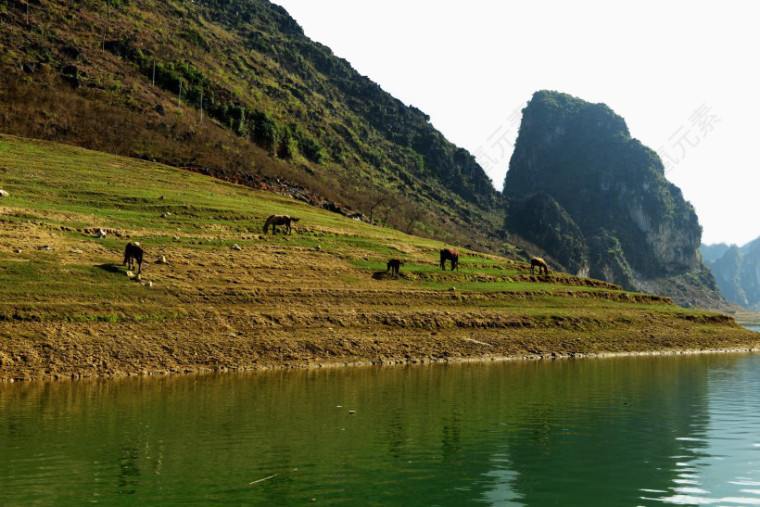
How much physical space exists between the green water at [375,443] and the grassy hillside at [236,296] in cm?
696

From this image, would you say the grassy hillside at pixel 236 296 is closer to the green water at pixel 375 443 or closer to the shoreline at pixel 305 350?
the shoreline at pixel 305 350

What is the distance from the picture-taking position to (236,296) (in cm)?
5019

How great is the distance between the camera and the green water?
47.7ft

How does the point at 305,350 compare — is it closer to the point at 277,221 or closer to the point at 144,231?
the point at 144,231

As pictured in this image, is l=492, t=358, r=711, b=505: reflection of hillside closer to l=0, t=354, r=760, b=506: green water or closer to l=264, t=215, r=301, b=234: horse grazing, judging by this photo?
l=0, t=354, r=760, b=506: green water

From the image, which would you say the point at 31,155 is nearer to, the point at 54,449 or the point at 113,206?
the point at 113,206

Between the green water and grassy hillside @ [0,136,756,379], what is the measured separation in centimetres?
696

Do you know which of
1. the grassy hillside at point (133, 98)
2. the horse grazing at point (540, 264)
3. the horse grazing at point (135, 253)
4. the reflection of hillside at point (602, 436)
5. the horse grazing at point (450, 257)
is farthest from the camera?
the grassy hillside at point (133, 98)

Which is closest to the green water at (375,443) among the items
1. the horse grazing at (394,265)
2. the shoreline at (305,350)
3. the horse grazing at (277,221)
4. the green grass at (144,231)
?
the shoreline at (305,350)

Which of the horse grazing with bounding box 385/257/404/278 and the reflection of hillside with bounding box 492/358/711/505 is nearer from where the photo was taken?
the reflection of hillside with bounding box 492/358/711/505

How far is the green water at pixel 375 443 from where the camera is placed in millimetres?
14531

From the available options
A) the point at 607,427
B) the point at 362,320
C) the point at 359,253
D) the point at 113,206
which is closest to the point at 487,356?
the point at 362,320

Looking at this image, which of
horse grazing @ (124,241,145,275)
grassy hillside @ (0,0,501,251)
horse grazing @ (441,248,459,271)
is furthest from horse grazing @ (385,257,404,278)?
grassy hillside @ (0,0,501,251)

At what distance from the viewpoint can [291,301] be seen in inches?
2060
